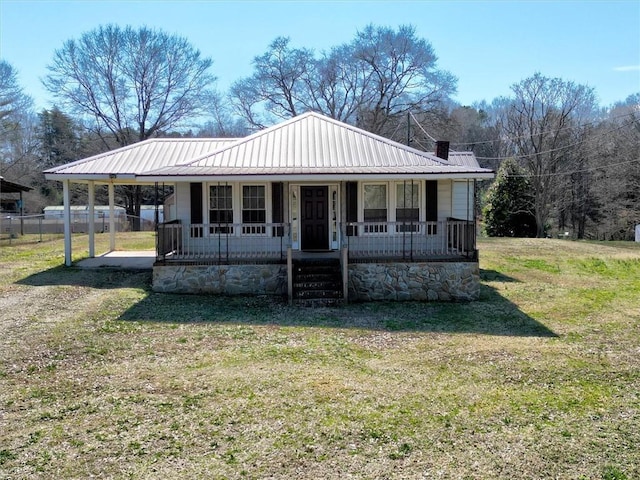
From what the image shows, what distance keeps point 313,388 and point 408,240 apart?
27.2ft

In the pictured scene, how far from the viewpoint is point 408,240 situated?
14258 mm

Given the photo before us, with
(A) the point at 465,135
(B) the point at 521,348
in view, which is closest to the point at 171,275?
(B) the point at 521,348

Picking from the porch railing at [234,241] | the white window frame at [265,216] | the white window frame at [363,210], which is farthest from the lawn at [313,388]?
the white window frame at [363,210]

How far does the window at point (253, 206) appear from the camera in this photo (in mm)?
14156

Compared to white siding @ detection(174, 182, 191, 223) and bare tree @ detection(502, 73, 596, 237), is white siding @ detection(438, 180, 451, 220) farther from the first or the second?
bare tree @ detection(502, 73, 596, 237)

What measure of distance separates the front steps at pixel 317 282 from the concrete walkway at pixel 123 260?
5.29 metres

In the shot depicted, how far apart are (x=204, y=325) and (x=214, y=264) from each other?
10.1 feet

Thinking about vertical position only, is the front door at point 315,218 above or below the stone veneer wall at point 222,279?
above

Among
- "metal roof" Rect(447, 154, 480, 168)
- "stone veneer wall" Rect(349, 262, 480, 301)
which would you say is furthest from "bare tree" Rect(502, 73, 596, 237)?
"stone veneer wall" Rect(349, 262, 480, 301)

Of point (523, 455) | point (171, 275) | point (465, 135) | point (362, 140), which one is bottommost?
point (523, 455)

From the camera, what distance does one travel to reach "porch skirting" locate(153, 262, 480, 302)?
41.2 feet

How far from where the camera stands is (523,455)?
4.85 meters

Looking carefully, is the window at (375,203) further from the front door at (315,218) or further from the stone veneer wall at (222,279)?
the stone veneer wall at (222,279)

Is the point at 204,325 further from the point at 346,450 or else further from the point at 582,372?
the point at 582,372
